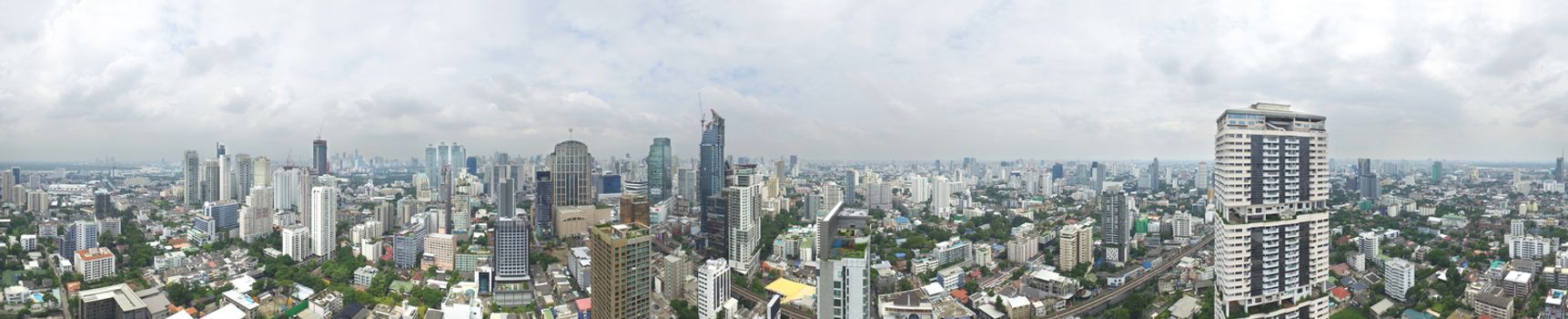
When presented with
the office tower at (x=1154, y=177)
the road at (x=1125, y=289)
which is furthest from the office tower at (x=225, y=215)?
the office tower at (x=1154, y=177)

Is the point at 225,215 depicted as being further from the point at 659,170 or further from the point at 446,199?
the point at 659,170

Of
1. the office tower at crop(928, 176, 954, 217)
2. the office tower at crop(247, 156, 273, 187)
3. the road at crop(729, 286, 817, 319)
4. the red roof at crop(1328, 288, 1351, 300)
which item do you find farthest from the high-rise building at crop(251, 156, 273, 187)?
the red roof at crop(1328, 288, 1351, 300)

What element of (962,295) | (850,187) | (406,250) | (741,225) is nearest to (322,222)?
(406,250)

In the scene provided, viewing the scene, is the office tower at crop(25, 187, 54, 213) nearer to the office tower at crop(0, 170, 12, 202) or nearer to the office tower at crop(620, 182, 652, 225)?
the office tower at crop(0, 170, 12, 202)

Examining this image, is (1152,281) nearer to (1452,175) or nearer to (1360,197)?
(1360,197)

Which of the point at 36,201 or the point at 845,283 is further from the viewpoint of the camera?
the point at 36,201
